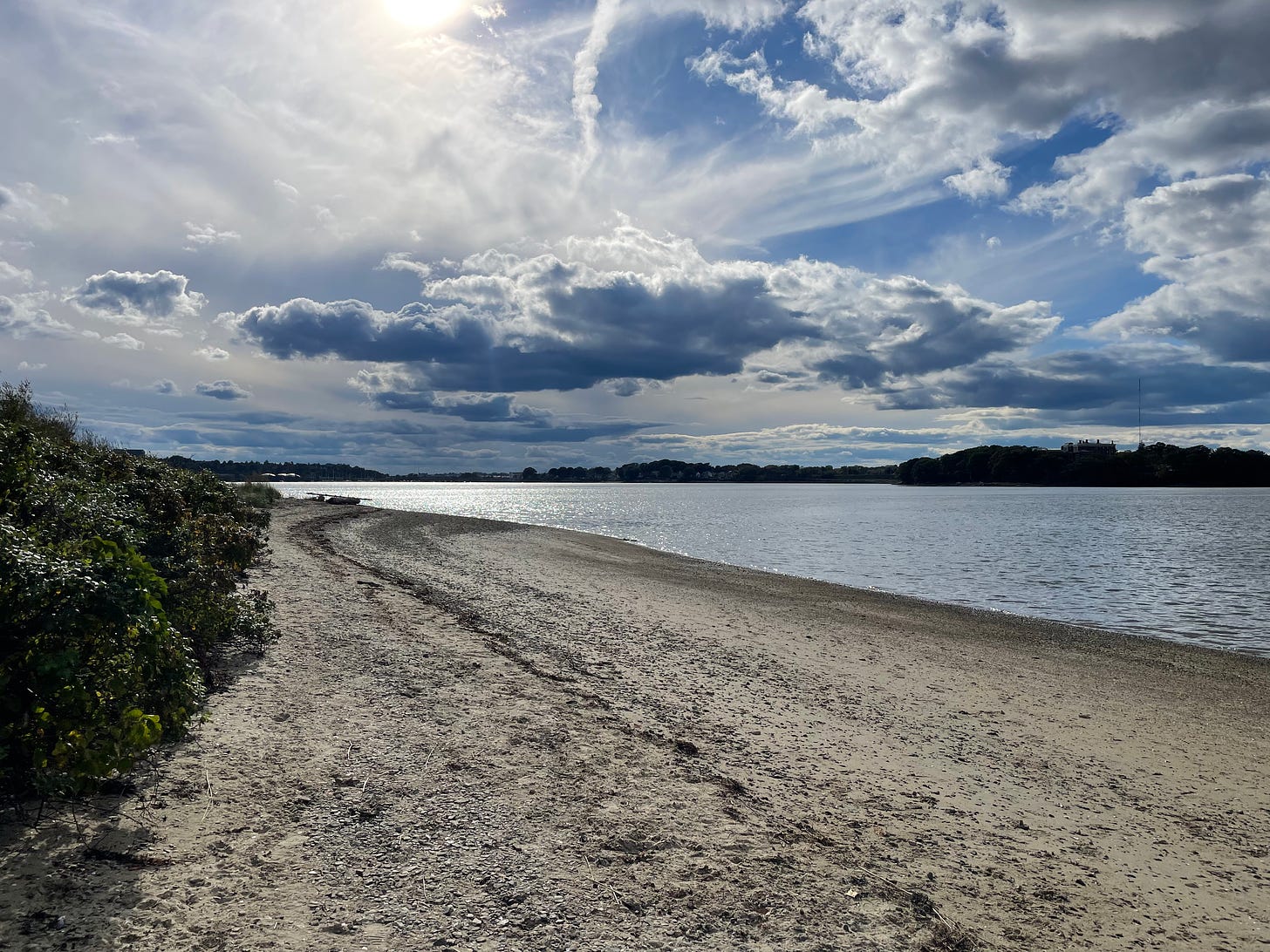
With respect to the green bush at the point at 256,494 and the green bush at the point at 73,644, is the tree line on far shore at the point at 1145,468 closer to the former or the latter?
the green bush at the point at 256,494

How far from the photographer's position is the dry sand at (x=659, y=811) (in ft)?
14.5

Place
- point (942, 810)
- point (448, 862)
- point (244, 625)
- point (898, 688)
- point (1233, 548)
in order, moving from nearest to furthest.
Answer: point (448, 862)
point (942, 810)
point (244, 625)
point (898, 688)
point (1233, 548)

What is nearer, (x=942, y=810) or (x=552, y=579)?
(x=942, y=810)

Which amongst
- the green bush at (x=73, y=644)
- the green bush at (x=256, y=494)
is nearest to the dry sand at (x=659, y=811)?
the green bush at (x=73, y=644)

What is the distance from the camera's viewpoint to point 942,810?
257 inches

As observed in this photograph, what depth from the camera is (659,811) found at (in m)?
6.09

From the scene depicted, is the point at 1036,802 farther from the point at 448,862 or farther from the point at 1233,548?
the point at 1233,548

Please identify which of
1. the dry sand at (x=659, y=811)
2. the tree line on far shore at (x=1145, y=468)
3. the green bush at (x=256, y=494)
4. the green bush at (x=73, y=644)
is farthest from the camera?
the tree line on far shore at (x=1145, y=468)

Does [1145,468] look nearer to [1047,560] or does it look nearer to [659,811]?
[1047,560]

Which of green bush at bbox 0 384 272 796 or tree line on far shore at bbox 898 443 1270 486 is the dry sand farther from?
tree line on far shore at bbox 898 443 1270 486

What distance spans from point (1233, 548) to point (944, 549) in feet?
52.4

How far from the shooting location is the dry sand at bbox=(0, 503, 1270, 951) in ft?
14.5

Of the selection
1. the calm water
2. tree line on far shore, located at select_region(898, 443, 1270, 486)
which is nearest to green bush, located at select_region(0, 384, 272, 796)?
the calm water

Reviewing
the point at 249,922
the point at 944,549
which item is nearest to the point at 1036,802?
the point at 249,922
